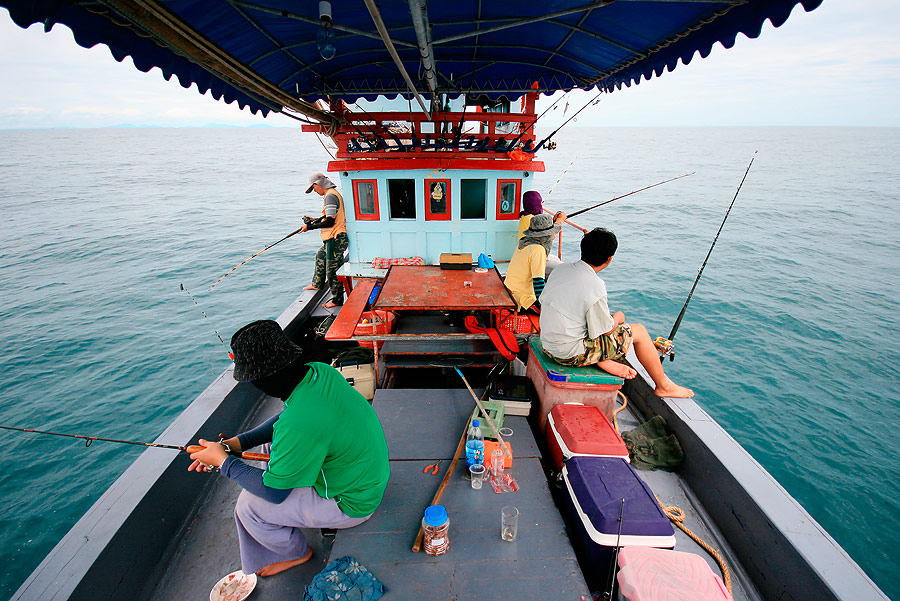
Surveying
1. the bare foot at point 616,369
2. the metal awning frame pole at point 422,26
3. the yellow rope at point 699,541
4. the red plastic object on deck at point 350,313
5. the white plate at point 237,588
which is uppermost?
the metal awning frame pole at point 422,26

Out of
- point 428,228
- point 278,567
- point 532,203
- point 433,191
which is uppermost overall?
point 433,191

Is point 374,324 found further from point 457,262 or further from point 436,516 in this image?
point 436,516

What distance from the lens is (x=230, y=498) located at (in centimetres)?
398

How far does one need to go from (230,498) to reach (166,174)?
59791mm

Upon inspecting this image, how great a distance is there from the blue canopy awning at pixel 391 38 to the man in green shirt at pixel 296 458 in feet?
7.04

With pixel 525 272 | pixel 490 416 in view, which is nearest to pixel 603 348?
pixel 490 416

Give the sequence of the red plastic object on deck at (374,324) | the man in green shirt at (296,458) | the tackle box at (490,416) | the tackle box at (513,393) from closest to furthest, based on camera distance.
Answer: the man in green shirt at (296,458) < the tackle box at (490,416) < the tackle box at (513,393) < the red plastic object on deck at (374,324)

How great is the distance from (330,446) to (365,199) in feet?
21.6

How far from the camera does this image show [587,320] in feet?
12.9

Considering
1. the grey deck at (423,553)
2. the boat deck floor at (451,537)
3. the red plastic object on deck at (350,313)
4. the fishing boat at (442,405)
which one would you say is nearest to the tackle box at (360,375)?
the fishing boat at (442,405)

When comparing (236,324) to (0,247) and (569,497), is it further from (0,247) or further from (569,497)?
(0,247)

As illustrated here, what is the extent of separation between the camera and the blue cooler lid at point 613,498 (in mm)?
2770

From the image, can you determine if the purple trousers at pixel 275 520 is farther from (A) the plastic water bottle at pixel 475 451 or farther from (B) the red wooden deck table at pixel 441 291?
(B) the red wooden deck table at pixel 441 291

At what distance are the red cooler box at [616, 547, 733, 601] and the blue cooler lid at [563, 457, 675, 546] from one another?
0.59ft
